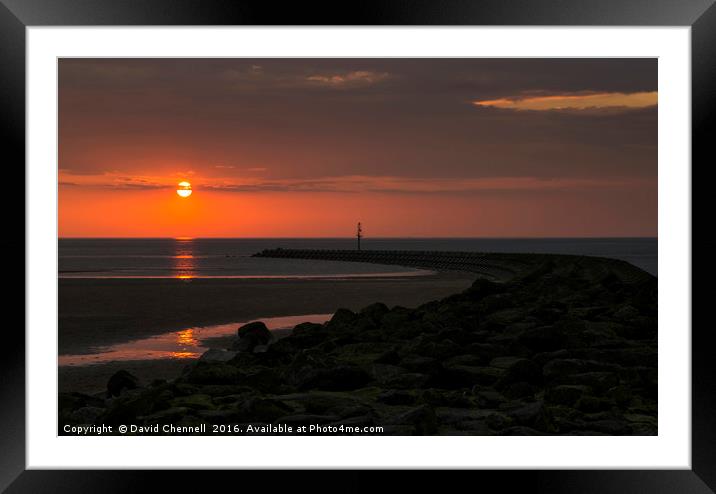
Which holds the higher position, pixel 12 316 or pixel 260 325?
pixel 12 316

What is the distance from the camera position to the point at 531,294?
12.7 metres

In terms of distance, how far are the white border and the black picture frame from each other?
6 centimetres

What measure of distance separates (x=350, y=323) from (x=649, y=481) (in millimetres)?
6912

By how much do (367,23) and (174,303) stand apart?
16.5 metres

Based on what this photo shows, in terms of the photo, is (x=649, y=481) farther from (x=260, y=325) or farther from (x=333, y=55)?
(x=260, y=325)

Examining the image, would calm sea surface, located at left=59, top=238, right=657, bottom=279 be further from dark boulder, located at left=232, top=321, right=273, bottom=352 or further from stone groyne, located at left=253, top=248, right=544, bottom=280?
dark boulder, located at left=232, top=321, right=273, bottom=352

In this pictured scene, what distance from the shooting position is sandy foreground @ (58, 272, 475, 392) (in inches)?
403

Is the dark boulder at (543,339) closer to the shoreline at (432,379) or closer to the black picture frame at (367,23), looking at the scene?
the shoreline at (432,379)

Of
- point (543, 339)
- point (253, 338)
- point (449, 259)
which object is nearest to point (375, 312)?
point (253, 338)

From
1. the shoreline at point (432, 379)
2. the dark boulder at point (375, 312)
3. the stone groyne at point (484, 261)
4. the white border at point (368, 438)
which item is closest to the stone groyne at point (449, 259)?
the stone groyne at point (484, 261)

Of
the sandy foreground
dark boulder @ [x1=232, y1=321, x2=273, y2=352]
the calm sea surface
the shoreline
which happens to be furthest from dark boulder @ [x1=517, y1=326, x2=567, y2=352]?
the calm sea surface

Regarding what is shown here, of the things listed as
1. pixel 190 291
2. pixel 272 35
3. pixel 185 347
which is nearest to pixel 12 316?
pixel 272 35

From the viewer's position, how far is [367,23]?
4066 millimetres

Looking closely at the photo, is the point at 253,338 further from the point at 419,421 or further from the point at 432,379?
the point at 419,421
